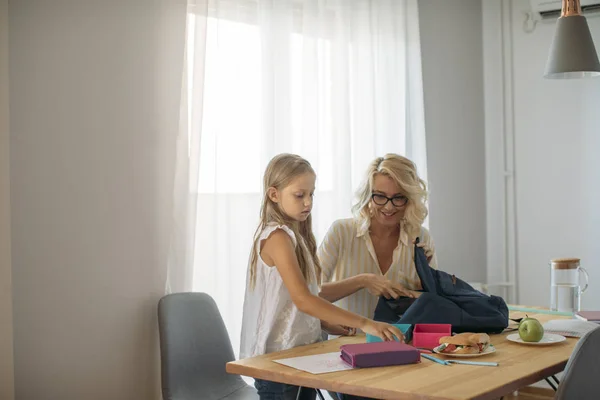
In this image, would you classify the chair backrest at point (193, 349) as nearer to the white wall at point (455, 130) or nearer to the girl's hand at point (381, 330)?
the girl's hand at point (381, 330)

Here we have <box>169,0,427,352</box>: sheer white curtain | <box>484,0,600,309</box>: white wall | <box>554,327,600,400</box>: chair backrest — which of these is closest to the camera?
<box>554,327,600,400</box>: chair backrest

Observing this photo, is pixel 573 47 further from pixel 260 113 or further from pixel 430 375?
pixel 430 375

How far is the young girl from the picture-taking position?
7.99ft

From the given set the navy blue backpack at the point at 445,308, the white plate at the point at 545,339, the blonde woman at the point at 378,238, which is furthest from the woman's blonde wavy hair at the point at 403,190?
the white plate at the point at 545,339

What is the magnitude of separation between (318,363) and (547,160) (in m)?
3.03

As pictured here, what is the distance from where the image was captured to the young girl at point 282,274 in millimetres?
2436

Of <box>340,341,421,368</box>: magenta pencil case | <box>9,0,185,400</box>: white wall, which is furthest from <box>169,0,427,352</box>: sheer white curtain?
<box>340,341,421,368</box>: magenta pencil case

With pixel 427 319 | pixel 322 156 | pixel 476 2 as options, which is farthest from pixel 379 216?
pixel 476 2

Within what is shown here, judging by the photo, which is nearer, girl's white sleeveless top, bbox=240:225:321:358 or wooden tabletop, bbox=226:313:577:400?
wooden tabletop, bbox=226:313:577:400

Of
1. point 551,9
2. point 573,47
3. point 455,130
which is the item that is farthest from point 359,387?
point 551,9

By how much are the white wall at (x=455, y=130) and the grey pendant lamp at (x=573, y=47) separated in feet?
5.14

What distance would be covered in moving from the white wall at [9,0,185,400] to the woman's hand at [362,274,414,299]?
86cm

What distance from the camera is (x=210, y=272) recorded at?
340 centimetres

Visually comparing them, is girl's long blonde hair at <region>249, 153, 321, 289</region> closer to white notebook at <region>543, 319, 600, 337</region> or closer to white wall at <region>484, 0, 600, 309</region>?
white notebook at <region>543, 319, 600, 337</region>
